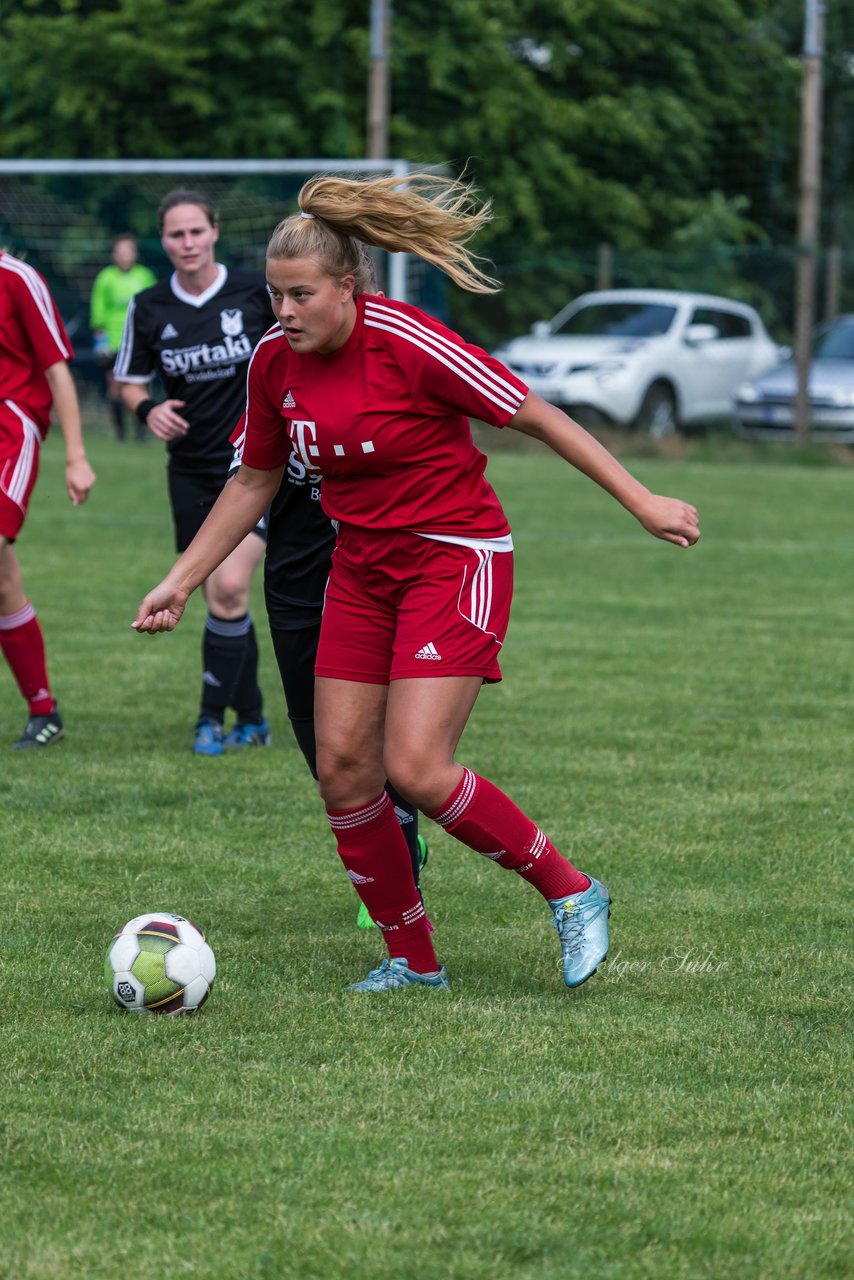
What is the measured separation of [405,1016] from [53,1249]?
1316 millimetres

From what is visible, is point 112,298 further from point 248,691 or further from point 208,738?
point 208,738

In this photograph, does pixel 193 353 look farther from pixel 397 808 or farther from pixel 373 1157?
pixel 373 1157

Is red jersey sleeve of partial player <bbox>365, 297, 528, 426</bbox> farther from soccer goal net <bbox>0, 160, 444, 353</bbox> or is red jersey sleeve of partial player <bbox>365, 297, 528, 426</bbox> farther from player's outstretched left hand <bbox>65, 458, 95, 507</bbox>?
soccer goal net <bbox>0, 160, 444, 353</bbox>

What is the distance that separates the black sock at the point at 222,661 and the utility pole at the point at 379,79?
14.3m

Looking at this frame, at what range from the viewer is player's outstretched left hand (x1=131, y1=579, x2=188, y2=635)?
170 inches

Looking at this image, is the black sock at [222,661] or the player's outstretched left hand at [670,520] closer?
the player's outstretched left hand at [670,520]

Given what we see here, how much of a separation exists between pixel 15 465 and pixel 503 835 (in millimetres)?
3211

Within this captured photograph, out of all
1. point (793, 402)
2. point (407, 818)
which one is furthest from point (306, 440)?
point (793, 402)

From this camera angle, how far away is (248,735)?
24.4 ft

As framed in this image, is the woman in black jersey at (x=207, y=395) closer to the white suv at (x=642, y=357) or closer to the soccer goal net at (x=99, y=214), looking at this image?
the white suv at (x=642, y=357)

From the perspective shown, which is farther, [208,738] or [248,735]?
[248,735]

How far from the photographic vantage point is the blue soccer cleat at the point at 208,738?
7.22 meters

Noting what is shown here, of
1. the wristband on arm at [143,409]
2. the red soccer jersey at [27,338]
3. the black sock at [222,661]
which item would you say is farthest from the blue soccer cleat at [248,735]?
the red soccer jersey at [27,338]

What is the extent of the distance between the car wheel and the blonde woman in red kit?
1706 centimetres
